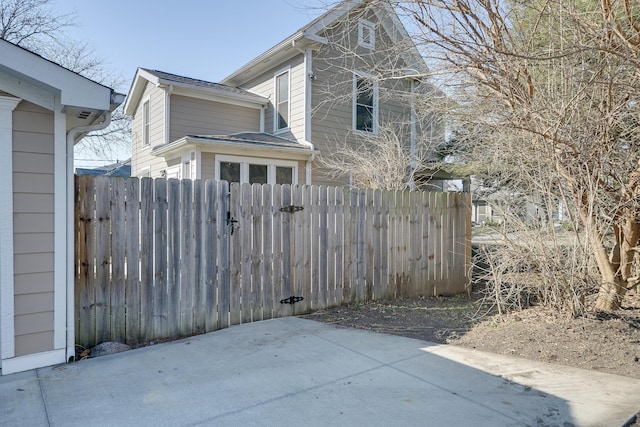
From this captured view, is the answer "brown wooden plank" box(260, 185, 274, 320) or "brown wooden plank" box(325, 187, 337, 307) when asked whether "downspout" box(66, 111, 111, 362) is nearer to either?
"brown wooden plank" box(260, 185, 274, 320)

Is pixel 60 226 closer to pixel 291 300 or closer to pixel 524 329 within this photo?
pixel 291 300

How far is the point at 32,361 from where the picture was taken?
372 centimetres

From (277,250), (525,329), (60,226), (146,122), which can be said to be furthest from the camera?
(146,122)

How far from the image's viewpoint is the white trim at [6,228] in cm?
357

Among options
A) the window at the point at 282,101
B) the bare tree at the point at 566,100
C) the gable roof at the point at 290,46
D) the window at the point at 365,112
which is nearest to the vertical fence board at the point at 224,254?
the bare tree at the point at 566,100

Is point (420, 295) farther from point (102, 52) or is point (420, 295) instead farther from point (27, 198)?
point (102, 52)

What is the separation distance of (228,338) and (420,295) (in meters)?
3.52

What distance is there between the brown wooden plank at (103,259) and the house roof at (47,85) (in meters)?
0.82

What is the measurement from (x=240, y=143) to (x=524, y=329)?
709 cm

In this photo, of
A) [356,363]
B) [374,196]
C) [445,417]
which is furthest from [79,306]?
[374,196]

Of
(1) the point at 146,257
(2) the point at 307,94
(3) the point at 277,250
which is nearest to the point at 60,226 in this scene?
(1) the point at 146,257

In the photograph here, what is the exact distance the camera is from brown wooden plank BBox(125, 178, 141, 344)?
4.34 metres

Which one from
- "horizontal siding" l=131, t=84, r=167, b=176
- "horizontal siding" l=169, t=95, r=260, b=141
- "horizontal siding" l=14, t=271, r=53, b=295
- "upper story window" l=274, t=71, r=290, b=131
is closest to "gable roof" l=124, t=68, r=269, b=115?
"horizontal siding" l=169, t=95, r=260, b=141

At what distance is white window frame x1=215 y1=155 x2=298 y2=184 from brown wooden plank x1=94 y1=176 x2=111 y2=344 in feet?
18.0
